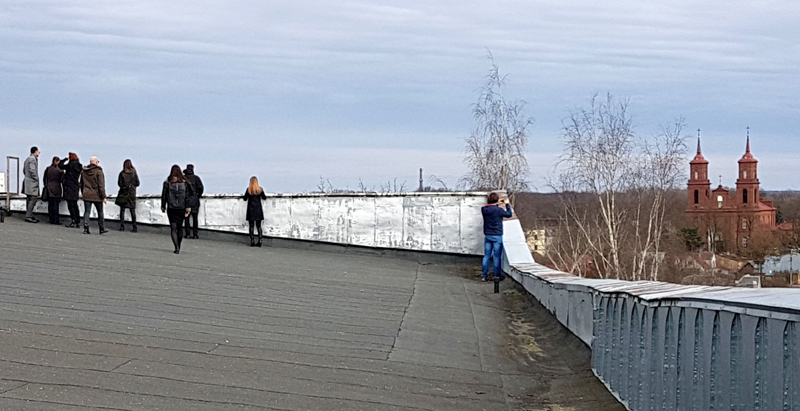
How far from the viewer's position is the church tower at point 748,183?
44.0 meters

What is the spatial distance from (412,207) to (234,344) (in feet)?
38.6

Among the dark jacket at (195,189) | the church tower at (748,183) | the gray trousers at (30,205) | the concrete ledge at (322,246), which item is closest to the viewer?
the concrete ledge at (322,246)

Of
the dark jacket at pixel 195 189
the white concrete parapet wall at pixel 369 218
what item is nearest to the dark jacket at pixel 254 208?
the white concrete parapet wall at pixel 369 218

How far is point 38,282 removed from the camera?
1074 centimetres

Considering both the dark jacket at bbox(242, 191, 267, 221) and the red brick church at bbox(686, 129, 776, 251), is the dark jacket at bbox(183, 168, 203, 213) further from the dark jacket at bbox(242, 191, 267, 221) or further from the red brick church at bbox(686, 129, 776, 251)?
the red brick church at bbox(686, 129, 776, 251)

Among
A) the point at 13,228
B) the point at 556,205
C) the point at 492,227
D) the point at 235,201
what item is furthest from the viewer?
the point at 556,205

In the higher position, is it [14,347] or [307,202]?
[307,202]

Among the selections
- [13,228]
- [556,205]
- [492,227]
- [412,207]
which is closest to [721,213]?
[556,205]

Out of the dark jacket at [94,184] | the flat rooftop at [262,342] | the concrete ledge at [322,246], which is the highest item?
the dark jacket at [94,184]

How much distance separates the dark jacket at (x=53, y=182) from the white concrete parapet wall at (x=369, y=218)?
397 centimetres

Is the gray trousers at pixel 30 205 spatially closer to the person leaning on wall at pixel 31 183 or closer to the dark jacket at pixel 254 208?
the person leaning on wall at pixel 31 183

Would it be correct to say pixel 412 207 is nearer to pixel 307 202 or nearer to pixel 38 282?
pixel 307 202

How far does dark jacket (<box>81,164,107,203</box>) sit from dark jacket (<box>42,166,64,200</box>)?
253 cm

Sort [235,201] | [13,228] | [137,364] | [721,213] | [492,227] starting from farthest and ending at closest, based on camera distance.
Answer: [721,213] → [235,201] → [13,228] → [492,227] → [137,364]
